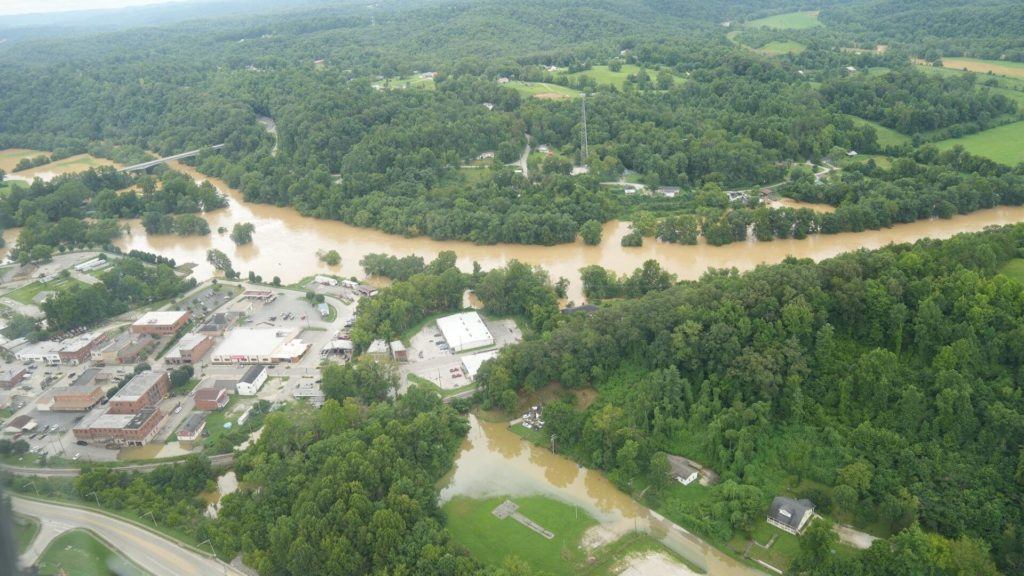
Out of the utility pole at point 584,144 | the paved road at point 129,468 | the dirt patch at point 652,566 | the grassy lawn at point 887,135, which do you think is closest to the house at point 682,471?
the dirt patch at point 652,566

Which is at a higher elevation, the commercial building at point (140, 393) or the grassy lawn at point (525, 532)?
the commercial building at point (140, 393)

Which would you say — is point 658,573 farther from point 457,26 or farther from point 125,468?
point 457,26

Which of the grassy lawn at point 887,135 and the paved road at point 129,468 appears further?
the grassy lawn at point 887,135

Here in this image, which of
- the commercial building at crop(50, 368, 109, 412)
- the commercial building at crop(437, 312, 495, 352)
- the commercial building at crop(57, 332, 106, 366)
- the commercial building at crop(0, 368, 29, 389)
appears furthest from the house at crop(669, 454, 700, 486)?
the commercial building at crop(0, 368, 29, 389)

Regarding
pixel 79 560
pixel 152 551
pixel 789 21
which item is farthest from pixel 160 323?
pixel 789 21

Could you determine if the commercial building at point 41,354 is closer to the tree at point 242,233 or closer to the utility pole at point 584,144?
the tree at point 242,233

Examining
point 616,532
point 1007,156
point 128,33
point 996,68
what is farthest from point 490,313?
point 128,33

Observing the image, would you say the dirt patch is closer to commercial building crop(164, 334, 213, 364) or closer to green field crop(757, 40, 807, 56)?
commercial building crop(164, 334, 213, 364)
